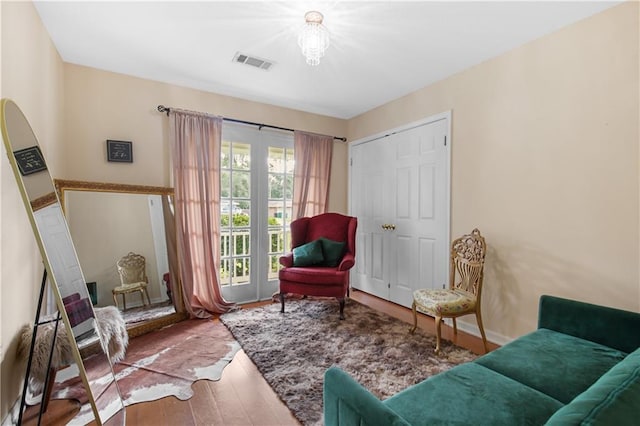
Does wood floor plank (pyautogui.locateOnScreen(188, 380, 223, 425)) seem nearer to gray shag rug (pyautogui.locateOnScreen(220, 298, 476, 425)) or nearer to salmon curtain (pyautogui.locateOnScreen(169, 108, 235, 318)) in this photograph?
gray shag rug (pyautogui.locateOnScreen(220, 298, 476, 425))

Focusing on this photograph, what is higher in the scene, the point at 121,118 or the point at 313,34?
the point at 313,34

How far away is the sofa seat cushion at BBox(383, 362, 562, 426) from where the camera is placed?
1.05 metres

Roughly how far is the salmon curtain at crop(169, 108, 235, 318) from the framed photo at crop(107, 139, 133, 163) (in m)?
0.40

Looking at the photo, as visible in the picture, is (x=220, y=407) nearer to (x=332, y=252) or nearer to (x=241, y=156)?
(x=332, y=252)

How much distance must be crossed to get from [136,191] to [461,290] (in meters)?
3.25

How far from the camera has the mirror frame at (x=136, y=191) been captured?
2.51 metres

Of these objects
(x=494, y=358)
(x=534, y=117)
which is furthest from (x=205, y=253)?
(x=534, y=117)

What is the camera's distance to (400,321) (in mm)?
3074

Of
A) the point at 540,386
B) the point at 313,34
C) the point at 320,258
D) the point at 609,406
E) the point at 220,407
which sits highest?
the point at 313,34

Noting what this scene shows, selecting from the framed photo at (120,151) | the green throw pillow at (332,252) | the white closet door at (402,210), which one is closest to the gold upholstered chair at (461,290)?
the white closet door at (402,210)

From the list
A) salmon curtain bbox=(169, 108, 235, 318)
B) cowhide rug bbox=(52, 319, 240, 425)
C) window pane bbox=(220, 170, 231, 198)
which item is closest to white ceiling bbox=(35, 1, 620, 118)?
salmon curtain bbox=(169, 108, 235, 318)

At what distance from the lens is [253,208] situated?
3.71m

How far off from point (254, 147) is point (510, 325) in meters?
3.27

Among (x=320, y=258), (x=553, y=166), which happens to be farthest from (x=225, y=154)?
(x=553, y=166)
